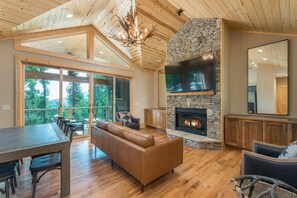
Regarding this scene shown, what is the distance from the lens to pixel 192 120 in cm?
502

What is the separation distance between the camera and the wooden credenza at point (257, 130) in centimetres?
323

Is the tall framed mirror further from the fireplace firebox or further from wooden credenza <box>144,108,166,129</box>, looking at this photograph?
wooden credenza <box>144,108,166,129</box>

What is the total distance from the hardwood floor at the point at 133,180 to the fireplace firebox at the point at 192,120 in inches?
48.8

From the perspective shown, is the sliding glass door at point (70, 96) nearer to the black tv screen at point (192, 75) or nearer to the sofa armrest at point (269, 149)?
the black tv screen at point (192, 75)

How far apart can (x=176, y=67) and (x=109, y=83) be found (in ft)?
9.15

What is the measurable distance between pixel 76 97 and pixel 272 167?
17.2 ft

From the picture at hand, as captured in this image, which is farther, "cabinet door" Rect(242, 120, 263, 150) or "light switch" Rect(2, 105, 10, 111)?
"light switch" Rect(2, 105, 10, 111)

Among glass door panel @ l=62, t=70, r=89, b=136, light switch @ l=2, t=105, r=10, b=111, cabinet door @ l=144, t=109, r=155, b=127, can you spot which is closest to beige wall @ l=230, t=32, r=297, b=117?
cabinet door @ l=144, t=109, r=155, b=127

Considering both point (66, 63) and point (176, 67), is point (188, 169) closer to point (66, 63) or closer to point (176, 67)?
point (176, 67)

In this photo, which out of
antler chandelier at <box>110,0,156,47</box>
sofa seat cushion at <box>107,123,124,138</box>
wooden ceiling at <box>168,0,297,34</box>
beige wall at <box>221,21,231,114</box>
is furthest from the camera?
beige wall at <box>221,21,231,114</box>

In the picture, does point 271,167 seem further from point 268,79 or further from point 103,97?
point 103,97

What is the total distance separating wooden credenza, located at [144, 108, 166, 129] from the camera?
256 inches

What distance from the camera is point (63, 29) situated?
4.81 meters

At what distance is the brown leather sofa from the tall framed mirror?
2752 millimetres
